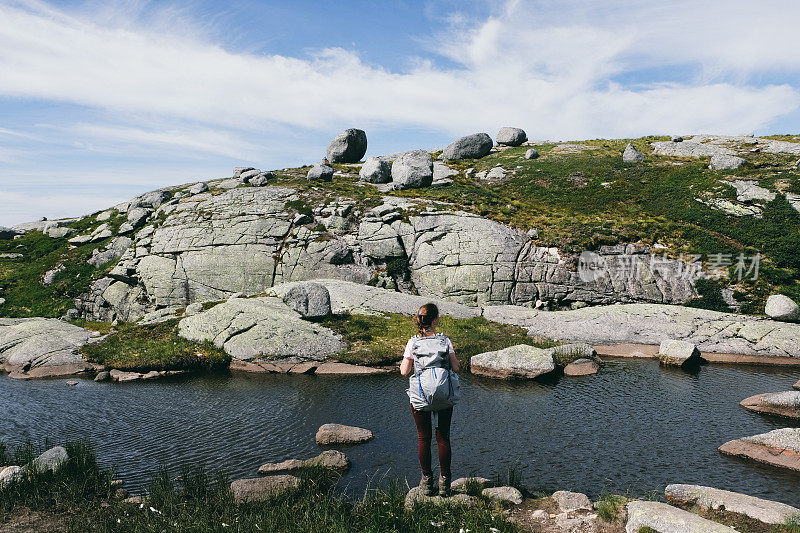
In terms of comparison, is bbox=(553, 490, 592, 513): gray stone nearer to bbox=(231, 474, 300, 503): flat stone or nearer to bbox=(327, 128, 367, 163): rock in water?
bbox=(231, 474, 300, 503): flat stone

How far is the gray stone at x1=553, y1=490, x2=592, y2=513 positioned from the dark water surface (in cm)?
186

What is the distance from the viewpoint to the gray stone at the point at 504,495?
1055 centimetres

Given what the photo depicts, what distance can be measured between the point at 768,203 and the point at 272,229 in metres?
54.5

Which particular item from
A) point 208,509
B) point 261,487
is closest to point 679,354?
point 261,487

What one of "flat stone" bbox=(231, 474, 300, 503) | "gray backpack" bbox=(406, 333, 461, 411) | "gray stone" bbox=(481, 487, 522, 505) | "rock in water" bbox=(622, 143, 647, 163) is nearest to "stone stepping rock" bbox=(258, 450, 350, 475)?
"flat stone" bbox=(231, 474, 300, 503)

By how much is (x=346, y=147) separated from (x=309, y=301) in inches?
2313

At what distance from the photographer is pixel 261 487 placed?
1159 centimetres

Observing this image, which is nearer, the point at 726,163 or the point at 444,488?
the point at 444,488

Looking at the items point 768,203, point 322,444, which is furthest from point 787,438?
point 768,203

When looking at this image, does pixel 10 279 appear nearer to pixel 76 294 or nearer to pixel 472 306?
pixel 76 294

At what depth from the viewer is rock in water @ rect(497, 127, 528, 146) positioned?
318 ft

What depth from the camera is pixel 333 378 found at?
25781 mm

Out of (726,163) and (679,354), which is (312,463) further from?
(726,163)

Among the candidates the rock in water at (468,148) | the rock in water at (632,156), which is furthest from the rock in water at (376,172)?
the rock in water at (632,156)
